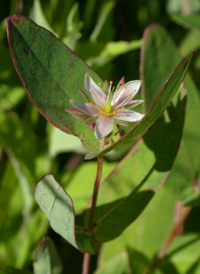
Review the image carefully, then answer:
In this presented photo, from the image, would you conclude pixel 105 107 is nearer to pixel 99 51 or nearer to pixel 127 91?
pixel 127 91

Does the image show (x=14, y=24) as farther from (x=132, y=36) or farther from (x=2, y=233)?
(x=132, y=36)

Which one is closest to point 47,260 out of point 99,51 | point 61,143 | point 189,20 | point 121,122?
point 121,122

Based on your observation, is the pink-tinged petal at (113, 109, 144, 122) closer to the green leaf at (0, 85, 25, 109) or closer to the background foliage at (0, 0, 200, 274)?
the background foliage at (0, 0, 200, 274)

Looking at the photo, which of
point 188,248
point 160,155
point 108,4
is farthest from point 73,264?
point 108,4

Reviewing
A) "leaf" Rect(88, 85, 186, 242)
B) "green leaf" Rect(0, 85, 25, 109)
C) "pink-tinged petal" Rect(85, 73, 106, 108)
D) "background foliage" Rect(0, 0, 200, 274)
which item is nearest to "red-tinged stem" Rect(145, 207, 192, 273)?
"background foliage" Rect(0, 0, 200, 274)

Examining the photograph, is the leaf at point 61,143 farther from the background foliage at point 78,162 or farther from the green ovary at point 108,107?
the green ovary at point 108,107

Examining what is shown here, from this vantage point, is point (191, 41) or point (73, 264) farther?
point (191, 41)
